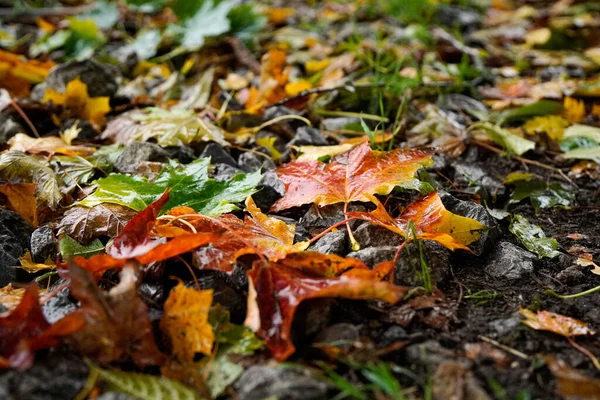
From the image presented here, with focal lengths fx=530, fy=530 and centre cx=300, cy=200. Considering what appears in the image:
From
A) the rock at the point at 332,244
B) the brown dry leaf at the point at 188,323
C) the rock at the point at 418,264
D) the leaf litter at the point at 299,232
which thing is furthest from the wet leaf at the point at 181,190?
the rock at the point at 418,264

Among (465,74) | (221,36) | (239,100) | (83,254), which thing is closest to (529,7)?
(465,74)

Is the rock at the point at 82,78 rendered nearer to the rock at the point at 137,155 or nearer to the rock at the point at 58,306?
the rock at the point at 137,155

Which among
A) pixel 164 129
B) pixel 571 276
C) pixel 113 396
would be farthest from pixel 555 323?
pixel 164 129

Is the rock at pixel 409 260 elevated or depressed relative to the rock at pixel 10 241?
elevated

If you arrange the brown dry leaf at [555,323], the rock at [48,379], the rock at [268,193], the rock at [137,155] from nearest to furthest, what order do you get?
the rock at [48,379] < the brown dry leaf at [555,323] < the rock at [268,193] < the rock at [137,155]

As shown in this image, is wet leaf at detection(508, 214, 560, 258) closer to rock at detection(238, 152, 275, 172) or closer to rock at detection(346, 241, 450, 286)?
rock at detection(346, 241, 450, 286)

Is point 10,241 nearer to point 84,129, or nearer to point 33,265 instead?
point 33,265

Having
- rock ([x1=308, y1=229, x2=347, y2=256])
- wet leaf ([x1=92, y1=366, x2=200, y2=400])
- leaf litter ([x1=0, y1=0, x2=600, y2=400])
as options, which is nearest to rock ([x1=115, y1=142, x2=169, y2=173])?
leaf litter ([x1=0, y1=0, x2=600, y2=400])
